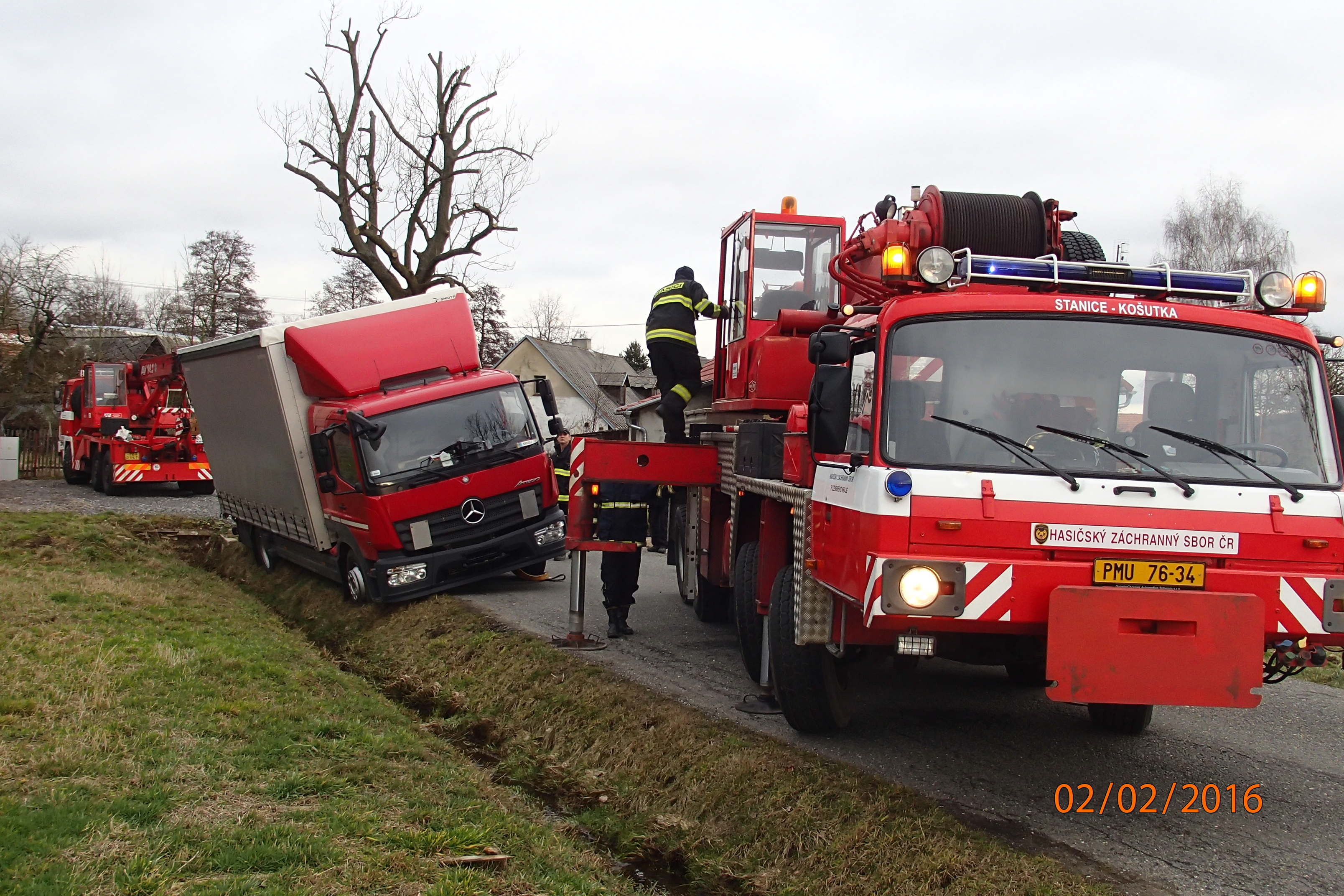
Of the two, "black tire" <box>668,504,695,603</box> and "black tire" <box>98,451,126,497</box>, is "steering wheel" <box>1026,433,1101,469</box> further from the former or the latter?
"black tire" <box>98,451,126,497</box>

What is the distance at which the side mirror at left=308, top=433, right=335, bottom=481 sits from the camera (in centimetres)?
1166

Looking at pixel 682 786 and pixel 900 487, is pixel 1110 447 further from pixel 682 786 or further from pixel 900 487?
pixel 682 786

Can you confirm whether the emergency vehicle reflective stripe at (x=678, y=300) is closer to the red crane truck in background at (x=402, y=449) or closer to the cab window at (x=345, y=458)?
the red crane truck in background at (x=402, y=449)

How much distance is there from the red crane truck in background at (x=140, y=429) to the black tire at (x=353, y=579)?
13.7m

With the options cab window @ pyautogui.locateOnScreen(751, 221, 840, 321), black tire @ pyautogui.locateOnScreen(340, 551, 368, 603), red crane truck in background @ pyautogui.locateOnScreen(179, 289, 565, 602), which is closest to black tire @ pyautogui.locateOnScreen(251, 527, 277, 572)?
red crane truck in background @ pyautogui.locateOnScreen(179, 289, 565, 602)

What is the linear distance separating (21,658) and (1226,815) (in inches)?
295

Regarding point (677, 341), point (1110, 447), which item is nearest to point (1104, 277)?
point (1110, 447)

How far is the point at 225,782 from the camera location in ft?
17.6

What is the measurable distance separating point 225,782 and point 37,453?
36338 millimetres

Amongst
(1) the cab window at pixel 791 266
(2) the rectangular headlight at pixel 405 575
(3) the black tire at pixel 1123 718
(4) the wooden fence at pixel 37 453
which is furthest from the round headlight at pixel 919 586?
(4) the wooden fence at pixel 37 453

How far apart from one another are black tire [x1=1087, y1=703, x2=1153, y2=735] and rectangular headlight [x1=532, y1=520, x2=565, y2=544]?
6606mm

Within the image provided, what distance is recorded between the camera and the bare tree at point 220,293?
49062 mm

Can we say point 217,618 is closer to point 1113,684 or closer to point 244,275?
point 1113,684

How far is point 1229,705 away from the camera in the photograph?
175 inches
